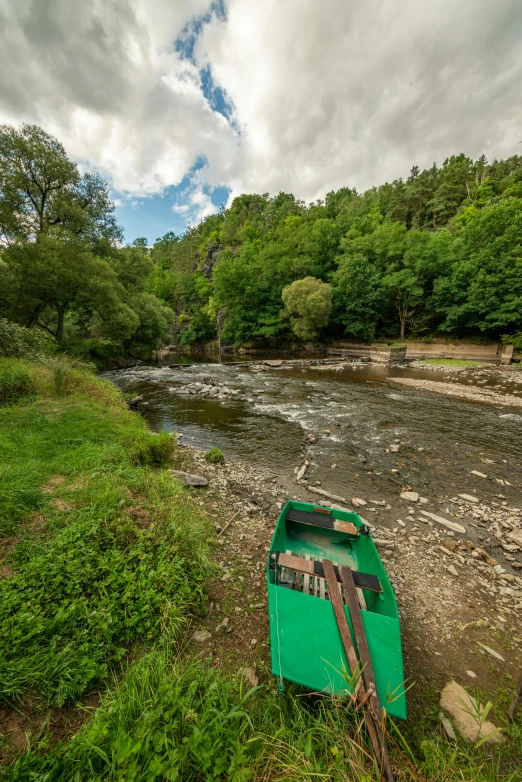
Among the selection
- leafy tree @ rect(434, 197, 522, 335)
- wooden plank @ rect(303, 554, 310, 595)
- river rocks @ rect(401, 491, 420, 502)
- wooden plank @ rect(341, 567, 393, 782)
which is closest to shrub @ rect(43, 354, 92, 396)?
wooden plank @ rect(303, 554, 310, 595)

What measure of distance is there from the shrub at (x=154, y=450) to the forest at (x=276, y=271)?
1287cm

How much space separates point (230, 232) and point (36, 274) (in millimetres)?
53149

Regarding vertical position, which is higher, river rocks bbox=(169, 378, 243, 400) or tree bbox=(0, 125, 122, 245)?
tree bbox=(0, 125, 122, 245)

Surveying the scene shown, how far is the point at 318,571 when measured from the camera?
355cm

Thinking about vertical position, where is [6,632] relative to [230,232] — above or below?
below

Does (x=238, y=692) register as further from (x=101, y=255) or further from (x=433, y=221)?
(x=433, y=221)

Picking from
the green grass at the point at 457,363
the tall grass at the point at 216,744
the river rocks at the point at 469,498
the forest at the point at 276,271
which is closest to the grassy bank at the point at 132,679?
the tall grass at the point at 216,744

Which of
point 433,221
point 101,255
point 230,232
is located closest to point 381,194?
point 433,221

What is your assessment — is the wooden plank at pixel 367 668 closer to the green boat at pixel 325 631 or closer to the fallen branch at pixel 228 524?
the green boat at pixel 325 631

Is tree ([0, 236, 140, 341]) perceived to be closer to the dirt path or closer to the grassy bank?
the grassy bank

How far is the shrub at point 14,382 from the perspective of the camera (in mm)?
8469

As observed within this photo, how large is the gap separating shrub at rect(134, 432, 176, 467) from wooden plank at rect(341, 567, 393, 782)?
514cm

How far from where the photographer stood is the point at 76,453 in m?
5.87

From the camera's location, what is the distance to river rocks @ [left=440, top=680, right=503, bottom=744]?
2.44 meters
